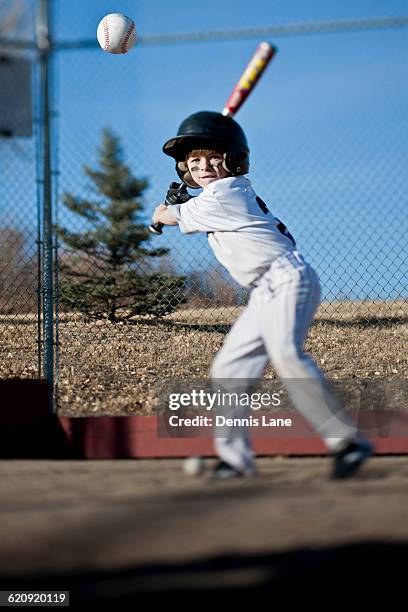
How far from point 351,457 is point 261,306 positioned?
32.2 inches

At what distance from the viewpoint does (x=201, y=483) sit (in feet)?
11.8

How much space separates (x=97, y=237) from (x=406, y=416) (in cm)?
518

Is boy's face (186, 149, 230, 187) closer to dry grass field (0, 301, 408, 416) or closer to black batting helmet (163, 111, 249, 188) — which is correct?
black batting helmet (163, 111, 249, 188)

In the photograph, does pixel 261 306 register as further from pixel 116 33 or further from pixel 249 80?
pixel 116 33

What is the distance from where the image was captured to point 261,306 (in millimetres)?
3783

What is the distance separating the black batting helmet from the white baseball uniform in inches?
7.5

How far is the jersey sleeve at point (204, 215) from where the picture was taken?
3.97 meters

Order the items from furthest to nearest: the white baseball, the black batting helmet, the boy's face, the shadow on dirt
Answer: the boy's face → the black batting helmet → the white baseball → the shadow on dirt

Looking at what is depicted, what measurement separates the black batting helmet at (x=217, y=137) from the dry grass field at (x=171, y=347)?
106 inches

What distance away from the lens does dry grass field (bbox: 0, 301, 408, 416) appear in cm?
683

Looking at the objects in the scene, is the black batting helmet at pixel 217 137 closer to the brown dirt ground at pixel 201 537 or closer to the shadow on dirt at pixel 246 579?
the brown dirt ground at pixel 201 537

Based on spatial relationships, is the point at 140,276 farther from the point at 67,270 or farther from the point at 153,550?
the point at 153,550

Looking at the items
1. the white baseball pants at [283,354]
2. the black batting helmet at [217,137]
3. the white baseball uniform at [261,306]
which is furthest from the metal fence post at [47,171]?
the white baseball pants at [283,354]

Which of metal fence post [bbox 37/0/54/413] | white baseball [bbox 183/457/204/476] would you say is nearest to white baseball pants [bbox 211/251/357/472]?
white baseball [bbox 183/457/204/476]
